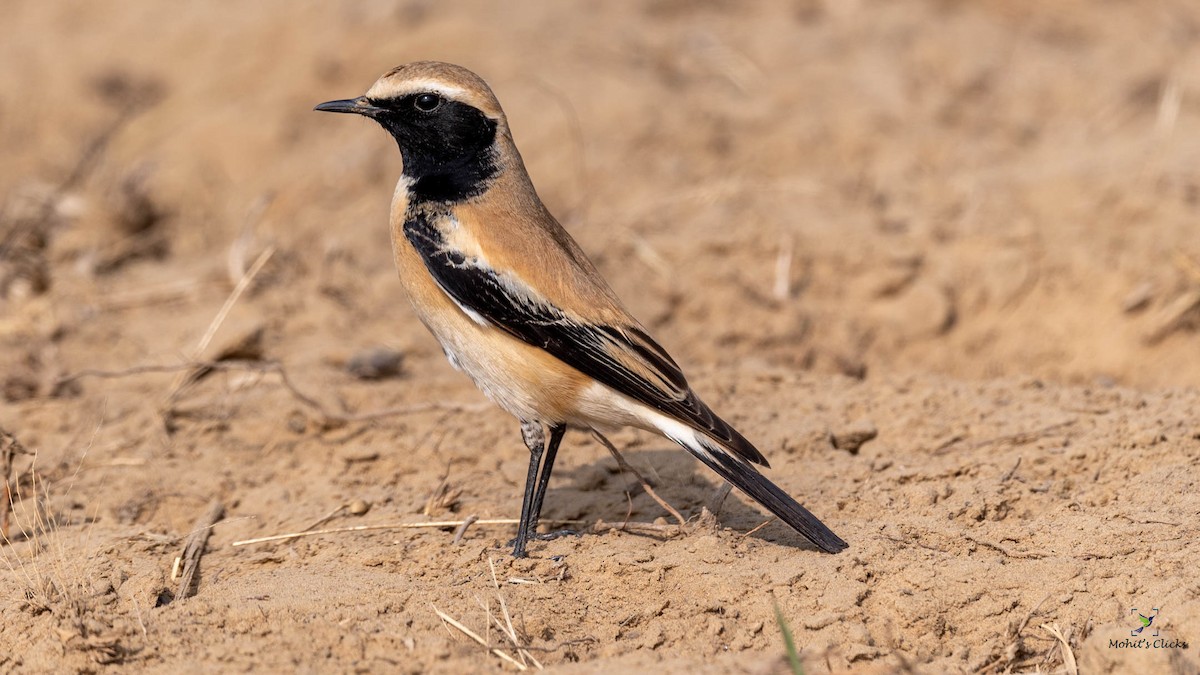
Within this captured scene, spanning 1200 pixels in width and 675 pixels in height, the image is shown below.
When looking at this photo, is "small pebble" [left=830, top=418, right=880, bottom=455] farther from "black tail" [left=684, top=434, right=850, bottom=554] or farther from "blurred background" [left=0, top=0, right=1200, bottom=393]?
"blurred background" [left=0, top=0, right=1200, bottom=393]

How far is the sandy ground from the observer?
181 inches

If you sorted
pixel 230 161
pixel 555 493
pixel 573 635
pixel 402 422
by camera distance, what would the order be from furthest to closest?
pixel 230 161, pixel 402 422, pixel 555 493, pixel 573 635

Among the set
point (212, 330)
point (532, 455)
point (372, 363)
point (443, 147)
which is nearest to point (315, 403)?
point (372, 363)

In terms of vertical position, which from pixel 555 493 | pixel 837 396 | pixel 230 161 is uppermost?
pixel 230 161

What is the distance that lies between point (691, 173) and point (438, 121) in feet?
15.1

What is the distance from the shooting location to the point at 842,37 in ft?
39.8

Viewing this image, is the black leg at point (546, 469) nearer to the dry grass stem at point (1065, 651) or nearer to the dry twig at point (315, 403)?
the dry twig at point (315, 403)

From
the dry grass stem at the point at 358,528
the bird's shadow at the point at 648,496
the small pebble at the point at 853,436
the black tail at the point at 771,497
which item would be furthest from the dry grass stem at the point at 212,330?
the small pebble at the point at 853,436

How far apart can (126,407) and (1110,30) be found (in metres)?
10.7

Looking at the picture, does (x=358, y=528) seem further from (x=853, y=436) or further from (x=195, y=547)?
(x=853, y=436)

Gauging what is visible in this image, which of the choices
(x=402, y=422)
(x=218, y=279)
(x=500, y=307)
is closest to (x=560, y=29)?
(x=218, y=279)

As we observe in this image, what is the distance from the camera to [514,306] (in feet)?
17.5

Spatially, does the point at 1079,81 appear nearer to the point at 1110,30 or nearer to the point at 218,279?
the point at 1110,30

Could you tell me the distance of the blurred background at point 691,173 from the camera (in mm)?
8125
